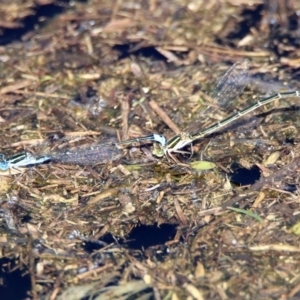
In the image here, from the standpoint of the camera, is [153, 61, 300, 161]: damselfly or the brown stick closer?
[153, 61, 300, 161]: damselfly

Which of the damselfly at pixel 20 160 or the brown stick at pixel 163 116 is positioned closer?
the damselfly at pixel 20 160

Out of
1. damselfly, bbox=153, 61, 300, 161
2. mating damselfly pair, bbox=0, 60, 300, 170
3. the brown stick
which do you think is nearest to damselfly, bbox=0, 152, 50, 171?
mating damselfly pair, bbox=0, 60, 300, 170

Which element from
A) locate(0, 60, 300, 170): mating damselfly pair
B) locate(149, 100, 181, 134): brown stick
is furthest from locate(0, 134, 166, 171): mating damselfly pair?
locate(149, 100, 181, 134): brown stick

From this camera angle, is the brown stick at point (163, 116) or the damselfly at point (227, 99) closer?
the damselfly at point (227, 99)

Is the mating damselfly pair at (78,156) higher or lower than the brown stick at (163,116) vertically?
higher

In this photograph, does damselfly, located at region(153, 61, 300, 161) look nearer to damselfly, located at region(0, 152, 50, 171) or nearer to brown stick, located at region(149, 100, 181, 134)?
brown stick, located at region(149, 100, 181, 134)

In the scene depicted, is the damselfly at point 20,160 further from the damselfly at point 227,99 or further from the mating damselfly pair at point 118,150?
the damselfly at point 227,99

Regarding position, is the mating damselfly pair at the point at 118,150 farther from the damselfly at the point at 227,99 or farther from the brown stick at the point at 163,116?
the brown stick at the point at 163,116

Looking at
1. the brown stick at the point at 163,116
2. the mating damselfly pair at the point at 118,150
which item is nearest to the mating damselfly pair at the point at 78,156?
the mating damselfly pair at the point at 118,150

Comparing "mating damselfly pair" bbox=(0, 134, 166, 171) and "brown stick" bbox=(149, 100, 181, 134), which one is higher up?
"mating damselfly pair" bbox=(0, 134, 166, 171)

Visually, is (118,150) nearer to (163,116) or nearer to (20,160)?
(163,116)

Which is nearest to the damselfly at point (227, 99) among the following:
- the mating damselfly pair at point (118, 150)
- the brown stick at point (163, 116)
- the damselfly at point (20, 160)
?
the mating damselfly pair at point (118, 150)

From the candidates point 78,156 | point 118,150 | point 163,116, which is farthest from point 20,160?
point 163,116

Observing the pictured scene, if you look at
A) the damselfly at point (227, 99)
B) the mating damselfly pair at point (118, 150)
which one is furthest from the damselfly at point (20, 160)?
the damselfly at point (227, 99)
